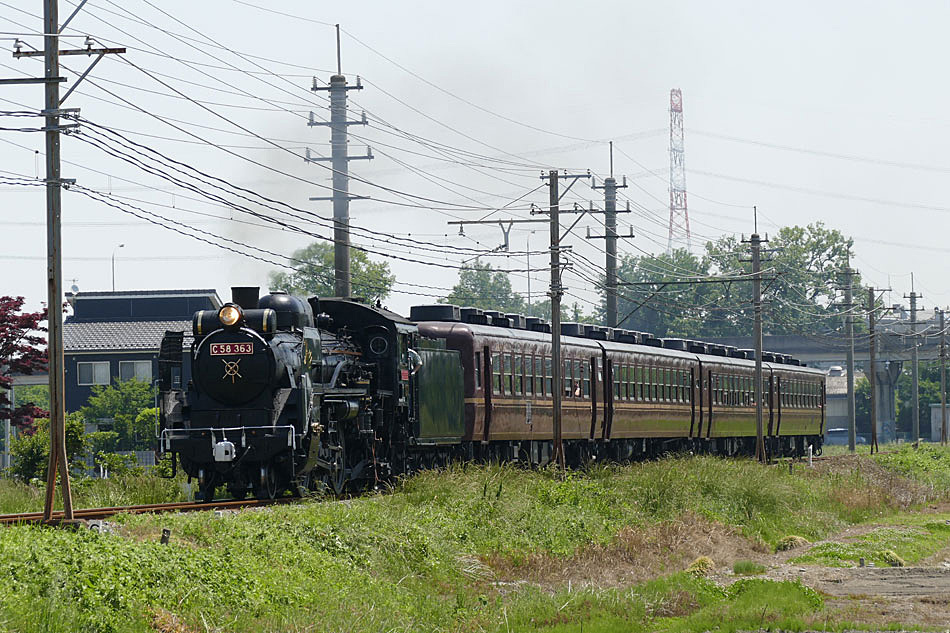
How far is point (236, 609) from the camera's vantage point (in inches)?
546

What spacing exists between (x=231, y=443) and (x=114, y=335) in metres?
47.6

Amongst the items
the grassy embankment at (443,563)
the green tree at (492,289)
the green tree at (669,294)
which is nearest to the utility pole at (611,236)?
the grassy embankment at (443,563)

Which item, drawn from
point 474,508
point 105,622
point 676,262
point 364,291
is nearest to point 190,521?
point 105,622

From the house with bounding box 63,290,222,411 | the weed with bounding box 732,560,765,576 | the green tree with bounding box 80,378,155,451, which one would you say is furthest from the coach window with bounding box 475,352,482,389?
the house with bounding box 63,290,222,411

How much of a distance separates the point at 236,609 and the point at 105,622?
178 centimetres

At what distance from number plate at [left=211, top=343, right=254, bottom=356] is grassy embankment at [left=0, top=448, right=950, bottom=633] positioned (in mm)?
2675

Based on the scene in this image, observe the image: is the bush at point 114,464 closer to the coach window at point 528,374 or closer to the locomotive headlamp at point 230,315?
the locomotive headlamp at point 230,315

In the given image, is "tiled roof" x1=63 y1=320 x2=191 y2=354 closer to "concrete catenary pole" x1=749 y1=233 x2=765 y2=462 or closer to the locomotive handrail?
"concrete catenary pole" x1=749 y1=233 x2=765 y2=462

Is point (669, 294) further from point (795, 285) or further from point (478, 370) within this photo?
point (478, 370)

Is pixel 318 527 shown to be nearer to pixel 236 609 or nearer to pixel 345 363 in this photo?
pixel 236 609

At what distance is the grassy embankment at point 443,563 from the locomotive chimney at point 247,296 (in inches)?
150

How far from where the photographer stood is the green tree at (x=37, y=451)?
2778 cm

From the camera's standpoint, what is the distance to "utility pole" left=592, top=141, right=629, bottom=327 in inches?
1896

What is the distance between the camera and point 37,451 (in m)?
27.9
